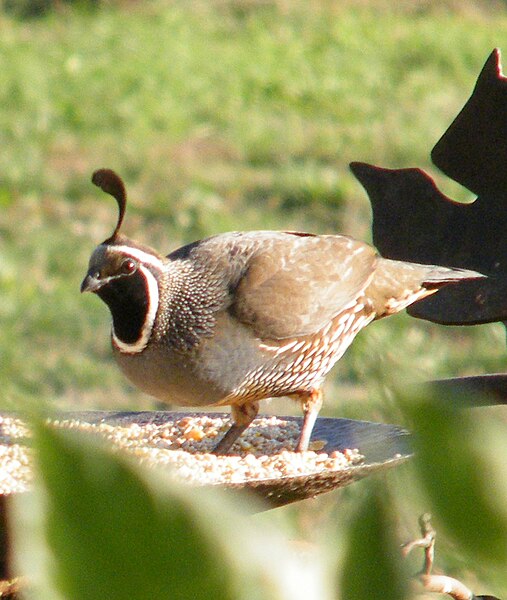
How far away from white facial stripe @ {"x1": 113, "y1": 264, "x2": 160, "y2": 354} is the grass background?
1.37m

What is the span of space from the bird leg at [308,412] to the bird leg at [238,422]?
0.37ft

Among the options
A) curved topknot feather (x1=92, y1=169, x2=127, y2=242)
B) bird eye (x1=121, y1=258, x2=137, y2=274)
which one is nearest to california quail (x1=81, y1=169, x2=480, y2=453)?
bird eye (x1=121, y1=258, x2=137, y2=274)

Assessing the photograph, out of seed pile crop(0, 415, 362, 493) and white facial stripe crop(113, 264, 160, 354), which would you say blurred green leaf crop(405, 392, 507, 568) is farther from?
white facial stripe crop(113, 264, 160, 354)

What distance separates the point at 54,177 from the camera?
23.6 feet

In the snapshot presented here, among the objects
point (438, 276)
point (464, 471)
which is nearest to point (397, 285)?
point (438, 276)

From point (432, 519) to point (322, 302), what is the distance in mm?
2196

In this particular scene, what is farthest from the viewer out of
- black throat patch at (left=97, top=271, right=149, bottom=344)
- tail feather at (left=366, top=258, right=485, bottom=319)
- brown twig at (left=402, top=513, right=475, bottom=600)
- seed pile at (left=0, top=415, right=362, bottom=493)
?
tail feather at (left=366, top=258, right=485, bottom=319)

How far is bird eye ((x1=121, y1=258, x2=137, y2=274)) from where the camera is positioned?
2609 millimetres

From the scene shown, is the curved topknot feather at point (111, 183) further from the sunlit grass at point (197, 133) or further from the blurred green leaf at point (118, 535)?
the sunlit grass at point (197, 133)

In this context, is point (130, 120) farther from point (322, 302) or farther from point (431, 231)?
point (431, 231)

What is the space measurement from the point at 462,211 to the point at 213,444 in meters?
1.01

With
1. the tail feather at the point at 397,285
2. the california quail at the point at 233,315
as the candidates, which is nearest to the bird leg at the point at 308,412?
the california quail at the point at 233,315

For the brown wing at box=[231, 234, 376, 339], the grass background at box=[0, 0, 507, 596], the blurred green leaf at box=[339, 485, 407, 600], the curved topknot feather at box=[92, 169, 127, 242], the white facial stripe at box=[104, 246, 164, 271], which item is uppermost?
the blurred green leaf at box=[339, 485, 407, 600]

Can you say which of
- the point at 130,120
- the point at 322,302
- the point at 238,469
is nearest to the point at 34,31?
the point at 130,120
